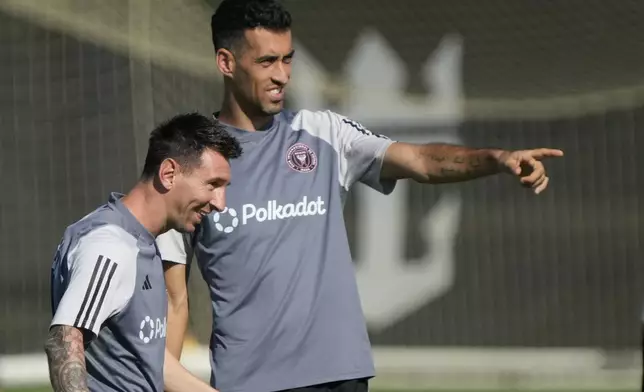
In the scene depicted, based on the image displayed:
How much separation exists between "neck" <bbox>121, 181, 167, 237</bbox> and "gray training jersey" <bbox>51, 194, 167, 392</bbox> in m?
0.02

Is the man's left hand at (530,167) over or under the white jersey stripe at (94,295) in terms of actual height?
over

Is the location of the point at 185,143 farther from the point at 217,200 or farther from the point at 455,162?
the point at 455,162

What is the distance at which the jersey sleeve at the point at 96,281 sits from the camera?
2932 mm

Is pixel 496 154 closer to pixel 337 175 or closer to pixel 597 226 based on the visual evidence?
pixel 337 175

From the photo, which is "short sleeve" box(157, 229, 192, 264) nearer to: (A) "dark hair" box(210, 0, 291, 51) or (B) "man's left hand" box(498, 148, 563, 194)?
(A) "dark hair" box(210, 0, 291, 51)

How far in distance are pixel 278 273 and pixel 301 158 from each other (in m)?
0.38

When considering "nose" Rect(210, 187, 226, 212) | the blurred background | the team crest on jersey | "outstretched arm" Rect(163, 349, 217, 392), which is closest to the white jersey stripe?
"nose" Rect(210, 187, 226, 212)

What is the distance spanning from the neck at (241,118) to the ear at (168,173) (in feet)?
2.50

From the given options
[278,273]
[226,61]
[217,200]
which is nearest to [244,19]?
[226,61]

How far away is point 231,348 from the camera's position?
3865 millimetres

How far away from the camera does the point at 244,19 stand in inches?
158

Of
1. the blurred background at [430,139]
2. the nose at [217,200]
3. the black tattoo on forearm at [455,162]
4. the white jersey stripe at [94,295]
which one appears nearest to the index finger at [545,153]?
the black tattoo on forearm at [455,162]

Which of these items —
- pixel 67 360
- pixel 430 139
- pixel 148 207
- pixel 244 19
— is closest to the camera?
pixel 67 360

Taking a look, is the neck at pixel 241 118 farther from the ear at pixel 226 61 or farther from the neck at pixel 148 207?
the neck at pixel 148 207
